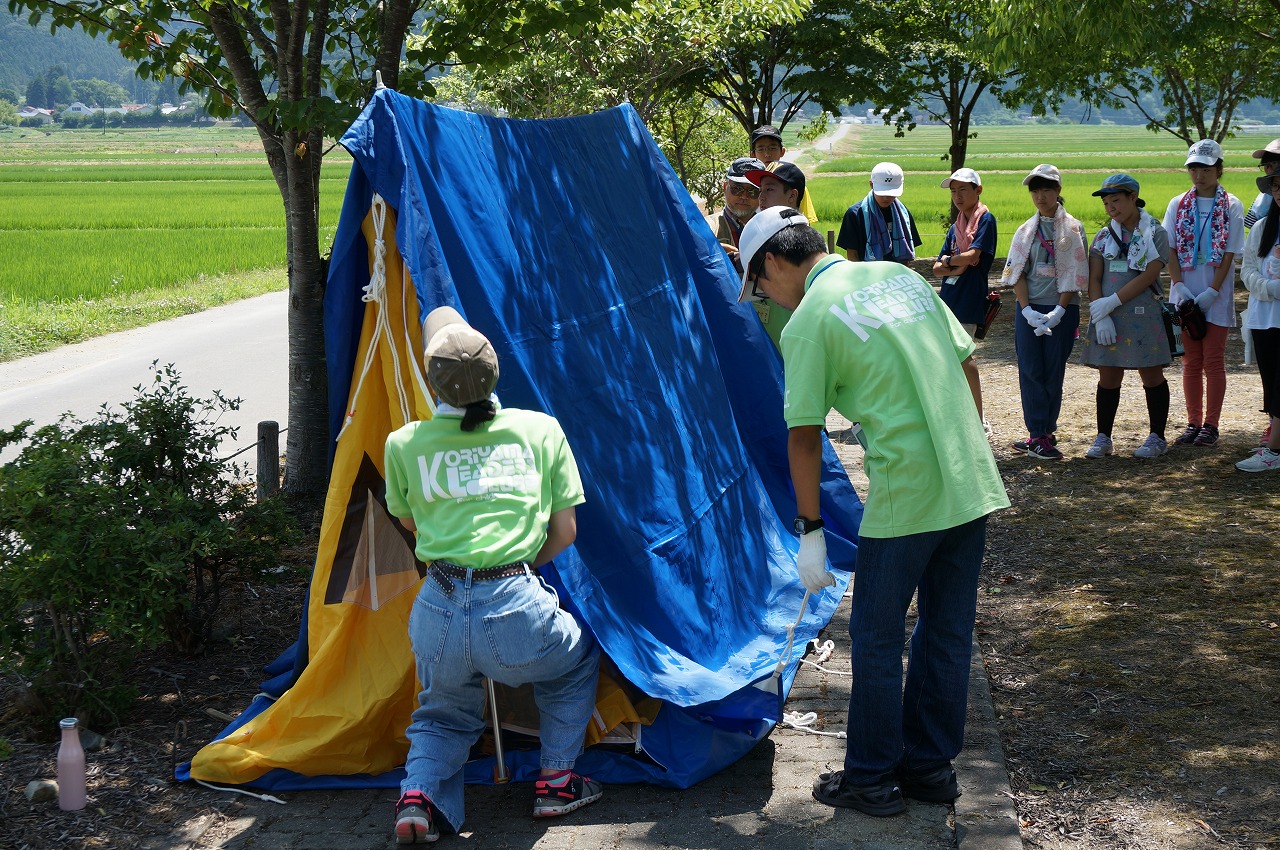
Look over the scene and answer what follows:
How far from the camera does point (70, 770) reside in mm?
3705

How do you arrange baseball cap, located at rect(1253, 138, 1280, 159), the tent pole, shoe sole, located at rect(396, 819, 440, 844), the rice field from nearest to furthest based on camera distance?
shoe sole, located at rect(396, 819, 440, 844) < the tent pole < baseball cap, located at rect(1253, 138, 1280, 159) < the rice field

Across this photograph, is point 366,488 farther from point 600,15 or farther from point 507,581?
point 600,15

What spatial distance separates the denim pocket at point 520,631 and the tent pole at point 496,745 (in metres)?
0.33

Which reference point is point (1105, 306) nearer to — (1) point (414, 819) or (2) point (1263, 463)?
(2) point (1263, 463)

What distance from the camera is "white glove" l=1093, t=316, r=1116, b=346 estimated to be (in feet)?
24.1

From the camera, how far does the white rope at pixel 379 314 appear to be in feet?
12.7

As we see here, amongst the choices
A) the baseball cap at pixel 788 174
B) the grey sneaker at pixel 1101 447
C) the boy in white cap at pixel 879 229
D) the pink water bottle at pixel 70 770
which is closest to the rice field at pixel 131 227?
Result: the boy in white cap at pixel 879 229

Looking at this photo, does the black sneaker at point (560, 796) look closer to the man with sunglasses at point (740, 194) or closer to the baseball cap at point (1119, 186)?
the man with sunglasses at point (740, 194)

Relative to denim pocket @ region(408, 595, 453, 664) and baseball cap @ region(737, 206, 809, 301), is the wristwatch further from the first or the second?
denim pocket @ region(408, 595, 453, 664)

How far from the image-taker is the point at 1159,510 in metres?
6.66

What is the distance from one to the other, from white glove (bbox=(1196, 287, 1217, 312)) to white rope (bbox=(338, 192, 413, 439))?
5.56 metres

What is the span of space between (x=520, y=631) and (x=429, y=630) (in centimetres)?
27

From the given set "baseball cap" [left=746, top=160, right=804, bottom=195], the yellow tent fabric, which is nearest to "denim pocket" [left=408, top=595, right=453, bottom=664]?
the yellow tent fabric

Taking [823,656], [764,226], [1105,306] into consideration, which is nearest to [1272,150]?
[1105,306]
